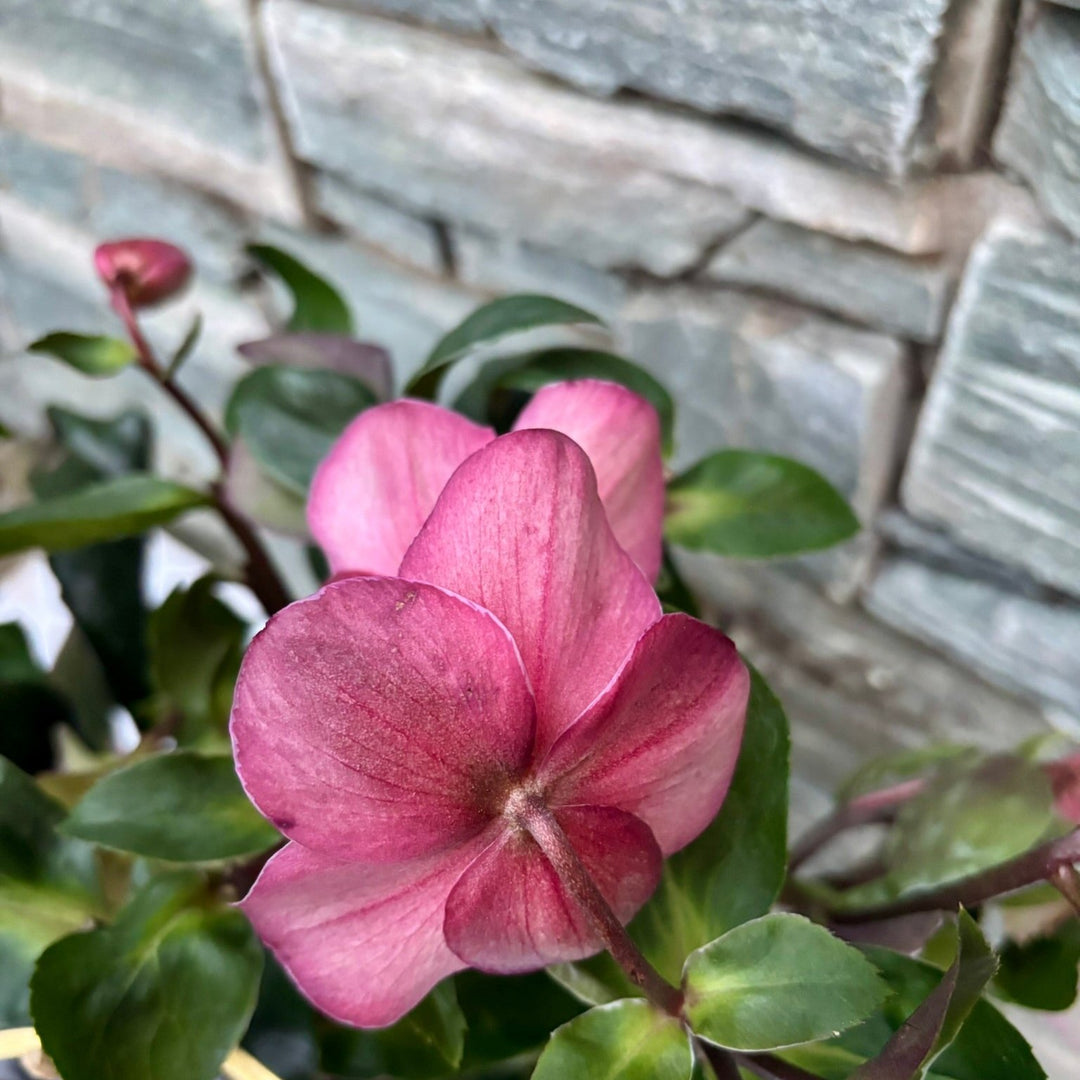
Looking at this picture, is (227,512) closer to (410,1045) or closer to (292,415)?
(292,415)

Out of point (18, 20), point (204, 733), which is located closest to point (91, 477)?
point (204, 733)

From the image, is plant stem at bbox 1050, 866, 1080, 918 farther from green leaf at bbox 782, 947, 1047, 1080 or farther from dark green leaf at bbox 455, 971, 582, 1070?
dark green leaf at bbox 455, 971, 582, 1070

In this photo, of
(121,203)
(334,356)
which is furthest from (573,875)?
(121,203)

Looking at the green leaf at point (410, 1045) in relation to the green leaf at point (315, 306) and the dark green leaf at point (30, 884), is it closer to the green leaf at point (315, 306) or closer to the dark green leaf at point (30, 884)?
the dark green leaf at point (30, 884)

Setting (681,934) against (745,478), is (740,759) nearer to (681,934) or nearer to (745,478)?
(681,934)

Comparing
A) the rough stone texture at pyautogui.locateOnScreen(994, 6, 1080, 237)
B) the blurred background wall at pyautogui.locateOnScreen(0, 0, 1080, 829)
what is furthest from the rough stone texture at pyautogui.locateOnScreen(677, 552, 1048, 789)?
the rough stone texture at pyautogui.locateOnScreen(994, 6, 1080, 237)

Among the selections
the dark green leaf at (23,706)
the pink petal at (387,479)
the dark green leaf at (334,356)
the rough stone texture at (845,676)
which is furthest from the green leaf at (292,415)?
the rough stone texture at (845,676)
